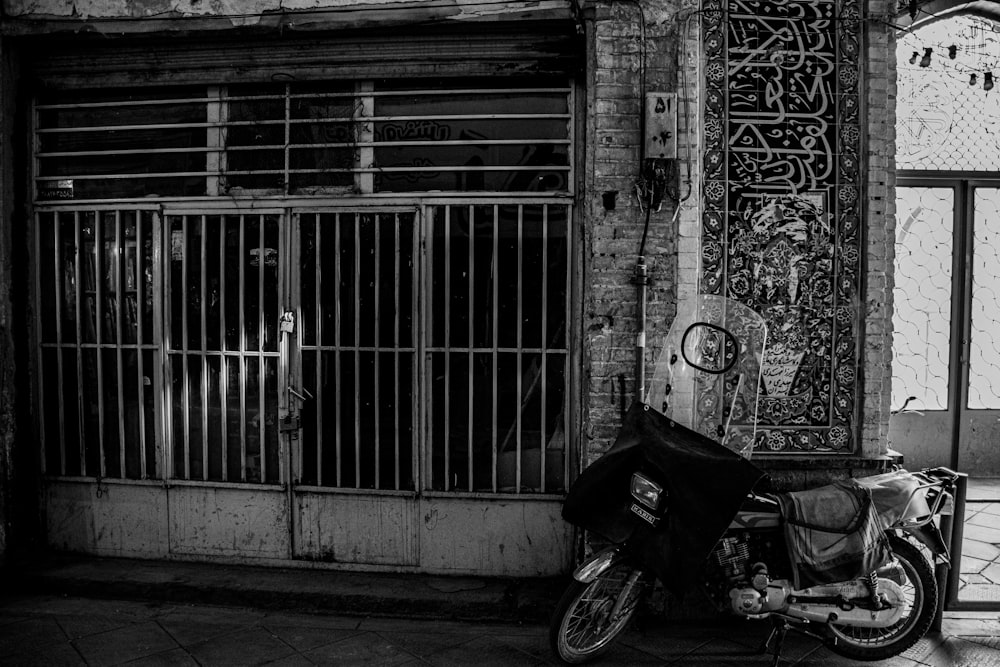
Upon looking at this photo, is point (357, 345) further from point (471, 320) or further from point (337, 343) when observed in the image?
point (471, 320)

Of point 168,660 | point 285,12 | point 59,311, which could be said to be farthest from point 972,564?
point 59,311

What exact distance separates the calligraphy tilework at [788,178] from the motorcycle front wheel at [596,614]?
1376 millimetres

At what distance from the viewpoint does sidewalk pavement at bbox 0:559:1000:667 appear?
4.25 m

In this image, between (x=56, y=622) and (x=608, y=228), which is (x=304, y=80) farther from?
(x=56, y=622)

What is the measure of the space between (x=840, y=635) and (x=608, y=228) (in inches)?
104

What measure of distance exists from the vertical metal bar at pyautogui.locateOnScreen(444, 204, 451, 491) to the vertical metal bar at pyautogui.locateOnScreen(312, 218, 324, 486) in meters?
0.87

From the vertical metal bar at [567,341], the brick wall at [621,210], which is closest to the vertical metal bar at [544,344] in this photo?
the vertical metal bar at [567,341]

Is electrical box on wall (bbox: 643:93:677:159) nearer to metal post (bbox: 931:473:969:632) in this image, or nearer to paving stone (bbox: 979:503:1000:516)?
metal post (bbox: 931:473:969:632)

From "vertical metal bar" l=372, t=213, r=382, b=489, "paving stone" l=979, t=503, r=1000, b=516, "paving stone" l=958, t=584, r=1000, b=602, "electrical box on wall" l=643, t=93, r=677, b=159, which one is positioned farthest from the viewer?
"paving stone" l=979, t=503, r=1000, b=516

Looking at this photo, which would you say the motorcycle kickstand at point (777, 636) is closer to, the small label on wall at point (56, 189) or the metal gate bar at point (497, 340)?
the metal gate bar at point (497, 340)

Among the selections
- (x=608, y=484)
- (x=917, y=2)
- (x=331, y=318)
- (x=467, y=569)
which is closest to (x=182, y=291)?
(x=331, y=318)

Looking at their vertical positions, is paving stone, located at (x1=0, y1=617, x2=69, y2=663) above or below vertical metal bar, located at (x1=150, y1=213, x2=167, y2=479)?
below

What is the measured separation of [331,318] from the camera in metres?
5.33

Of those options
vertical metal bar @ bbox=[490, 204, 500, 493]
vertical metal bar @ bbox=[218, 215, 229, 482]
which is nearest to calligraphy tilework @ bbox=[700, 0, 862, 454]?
vertical metal bar @ bbox=[490, 204, 500, 493]
